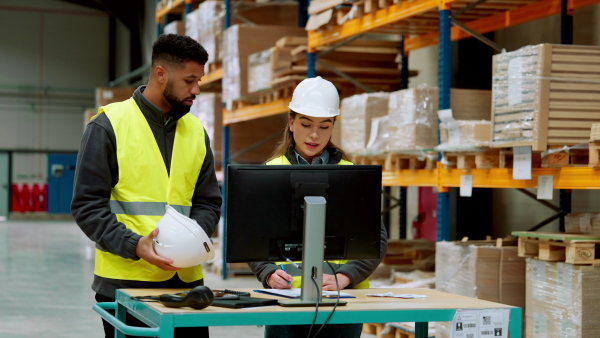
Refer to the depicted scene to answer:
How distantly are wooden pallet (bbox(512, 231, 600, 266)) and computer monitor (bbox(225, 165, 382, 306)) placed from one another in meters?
2.38

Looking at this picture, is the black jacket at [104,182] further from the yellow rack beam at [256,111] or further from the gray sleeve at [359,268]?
the yellow rack beam at [256,111]

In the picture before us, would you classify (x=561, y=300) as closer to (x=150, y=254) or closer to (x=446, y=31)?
(x=446, y=31)

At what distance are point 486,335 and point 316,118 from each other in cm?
116

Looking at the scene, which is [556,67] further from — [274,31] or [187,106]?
[274,31]

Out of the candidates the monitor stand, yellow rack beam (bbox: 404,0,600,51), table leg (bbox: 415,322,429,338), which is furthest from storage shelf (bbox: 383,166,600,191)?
the monitor stand

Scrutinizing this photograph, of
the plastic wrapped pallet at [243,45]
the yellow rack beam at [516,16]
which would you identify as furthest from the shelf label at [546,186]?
the plastic wrapped pallet at [243,45]

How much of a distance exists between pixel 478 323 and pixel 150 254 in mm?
1279

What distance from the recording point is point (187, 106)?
3.59 m

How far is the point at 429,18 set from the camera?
7656 millimetres

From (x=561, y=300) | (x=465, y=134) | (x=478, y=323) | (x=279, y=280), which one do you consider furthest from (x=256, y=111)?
(x=478, y=323)

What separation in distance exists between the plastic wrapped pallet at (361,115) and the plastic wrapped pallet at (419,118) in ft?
2.01

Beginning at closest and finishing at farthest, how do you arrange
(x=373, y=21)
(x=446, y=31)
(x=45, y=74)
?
(x=446, y=31) → (x=373, y=21) → (x=45, y=74)

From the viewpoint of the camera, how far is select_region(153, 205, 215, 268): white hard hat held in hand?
318 cm

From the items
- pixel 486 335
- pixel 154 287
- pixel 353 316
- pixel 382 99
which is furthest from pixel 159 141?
pixel 382 99
